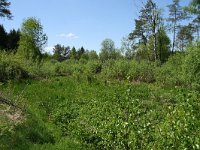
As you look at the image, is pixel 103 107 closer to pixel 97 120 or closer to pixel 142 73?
pixel 97 120

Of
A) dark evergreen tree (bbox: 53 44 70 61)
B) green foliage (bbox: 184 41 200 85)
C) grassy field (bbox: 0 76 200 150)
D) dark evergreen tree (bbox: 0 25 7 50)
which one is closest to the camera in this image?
grassy field (bbox: 0 76 200 150)

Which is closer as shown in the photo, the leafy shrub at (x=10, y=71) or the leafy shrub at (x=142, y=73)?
the leafy shrub at (x=10, y=71)

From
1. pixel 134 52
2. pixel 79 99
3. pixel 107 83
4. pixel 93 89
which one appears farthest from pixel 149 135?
pixel 134 52

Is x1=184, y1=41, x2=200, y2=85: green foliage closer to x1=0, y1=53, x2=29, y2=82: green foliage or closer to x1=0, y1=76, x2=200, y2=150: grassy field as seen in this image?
x1=0, y1=76, x2=200, y2=150: grassy field

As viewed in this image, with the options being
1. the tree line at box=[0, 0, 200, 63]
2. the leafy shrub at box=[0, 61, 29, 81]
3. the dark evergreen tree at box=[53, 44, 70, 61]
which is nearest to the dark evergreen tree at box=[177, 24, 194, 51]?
the tree line at box=[0, 0, 200, 63]

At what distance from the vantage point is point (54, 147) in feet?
29.7

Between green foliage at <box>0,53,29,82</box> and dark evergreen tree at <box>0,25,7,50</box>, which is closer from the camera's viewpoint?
green foliage at <box>0,53,29,82</box>

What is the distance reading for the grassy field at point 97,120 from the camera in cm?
475

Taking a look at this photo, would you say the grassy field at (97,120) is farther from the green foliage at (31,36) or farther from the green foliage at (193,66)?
the green foliage at (31,36)

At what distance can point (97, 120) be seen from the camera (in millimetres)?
10016

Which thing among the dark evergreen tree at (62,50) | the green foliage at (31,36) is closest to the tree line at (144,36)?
the green foliage at (31,36)

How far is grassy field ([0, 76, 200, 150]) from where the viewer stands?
475 centimetres

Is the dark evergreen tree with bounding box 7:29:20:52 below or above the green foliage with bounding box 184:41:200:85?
above

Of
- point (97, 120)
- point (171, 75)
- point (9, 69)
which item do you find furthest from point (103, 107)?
point (171, 75)
